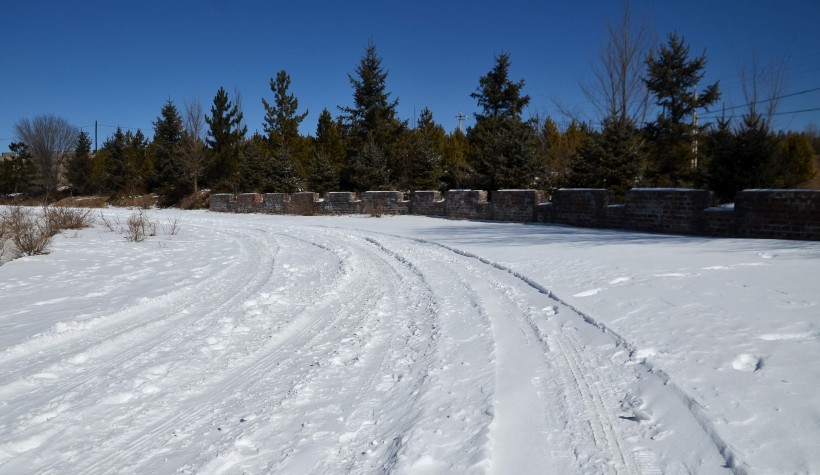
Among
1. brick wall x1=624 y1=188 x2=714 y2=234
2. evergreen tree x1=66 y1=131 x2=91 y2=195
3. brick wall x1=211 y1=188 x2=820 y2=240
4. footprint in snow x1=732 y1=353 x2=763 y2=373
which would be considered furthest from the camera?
evergreen tree x1=66 y1=131 x2=91 y2=195

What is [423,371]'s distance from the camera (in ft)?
10.7

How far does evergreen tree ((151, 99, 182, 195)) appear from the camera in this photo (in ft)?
108

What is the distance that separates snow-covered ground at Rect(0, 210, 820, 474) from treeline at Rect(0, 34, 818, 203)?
1018 cm

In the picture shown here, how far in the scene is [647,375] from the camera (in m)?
3.00

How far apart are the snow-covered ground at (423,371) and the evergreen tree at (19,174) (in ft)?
164

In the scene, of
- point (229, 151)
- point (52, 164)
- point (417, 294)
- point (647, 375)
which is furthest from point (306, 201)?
point (52, 164)

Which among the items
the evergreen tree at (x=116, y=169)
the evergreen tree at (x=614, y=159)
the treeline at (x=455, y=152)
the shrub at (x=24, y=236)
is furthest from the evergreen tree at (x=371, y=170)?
the evergreen tree at (x=116, y=169)

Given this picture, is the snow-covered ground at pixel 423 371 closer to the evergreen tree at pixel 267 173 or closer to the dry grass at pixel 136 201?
the evergreen tree at pixel 267 173

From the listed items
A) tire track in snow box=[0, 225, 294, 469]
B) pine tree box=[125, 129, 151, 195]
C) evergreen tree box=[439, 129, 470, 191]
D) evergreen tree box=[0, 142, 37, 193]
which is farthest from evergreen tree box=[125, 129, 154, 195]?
tire track in snow box=[0, 225, 294, 469]

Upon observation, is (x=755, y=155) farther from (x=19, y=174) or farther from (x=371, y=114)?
(x=19, y=174)

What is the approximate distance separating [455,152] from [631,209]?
19.3 meters

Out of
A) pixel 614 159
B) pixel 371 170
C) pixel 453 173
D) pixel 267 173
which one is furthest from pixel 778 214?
pixel 267 173

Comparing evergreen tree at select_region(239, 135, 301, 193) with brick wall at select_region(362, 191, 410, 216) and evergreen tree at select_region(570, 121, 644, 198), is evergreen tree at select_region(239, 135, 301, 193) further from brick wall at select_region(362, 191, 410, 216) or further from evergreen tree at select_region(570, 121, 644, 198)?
evergreen tree at select_region(570, 121, 644, 198)

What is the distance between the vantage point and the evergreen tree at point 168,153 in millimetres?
32781
